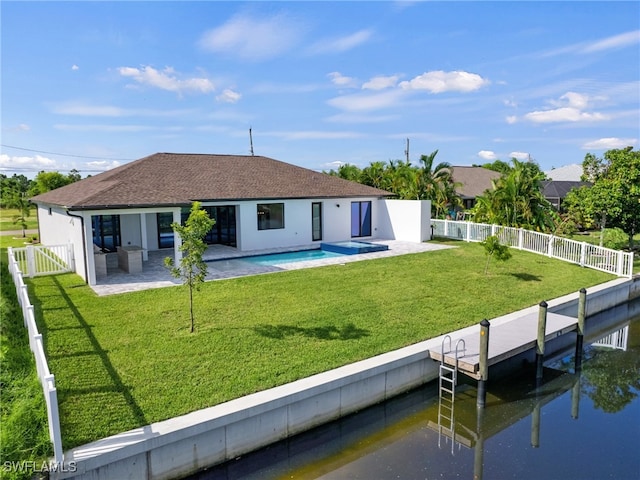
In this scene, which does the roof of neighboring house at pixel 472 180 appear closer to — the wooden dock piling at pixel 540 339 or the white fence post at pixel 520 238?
the white fence post at pixel 520 238

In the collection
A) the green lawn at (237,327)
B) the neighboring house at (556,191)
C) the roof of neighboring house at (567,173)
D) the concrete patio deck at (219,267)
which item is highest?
the roof of neighboring house at (567,173)

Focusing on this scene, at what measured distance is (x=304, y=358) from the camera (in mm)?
9195

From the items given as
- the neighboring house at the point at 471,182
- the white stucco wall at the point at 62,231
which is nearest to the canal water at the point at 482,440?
the white stucco wall at the point at 62,231

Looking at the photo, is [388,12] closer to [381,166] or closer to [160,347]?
[160,347]

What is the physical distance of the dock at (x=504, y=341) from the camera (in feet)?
31.0

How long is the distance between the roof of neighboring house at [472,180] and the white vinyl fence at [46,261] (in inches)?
1219

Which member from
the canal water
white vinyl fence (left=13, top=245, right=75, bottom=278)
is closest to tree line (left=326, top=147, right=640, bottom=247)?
the canal water

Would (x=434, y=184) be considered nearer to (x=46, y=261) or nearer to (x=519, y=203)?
(x=519, y=203)

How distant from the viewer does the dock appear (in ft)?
31.0

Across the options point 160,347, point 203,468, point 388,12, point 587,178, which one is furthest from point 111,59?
Result: point 587,178

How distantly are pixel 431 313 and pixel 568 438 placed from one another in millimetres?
4598

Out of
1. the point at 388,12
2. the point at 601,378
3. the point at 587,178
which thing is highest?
the point at 388,12

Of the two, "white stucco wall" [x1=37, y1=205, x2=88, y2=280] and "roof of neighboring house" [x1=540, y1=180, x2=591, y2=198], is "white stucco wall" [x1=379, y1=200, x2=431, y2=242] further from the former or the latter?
"roof of neighboring house" [x1=540, y1=180, x2=591, y2=198]

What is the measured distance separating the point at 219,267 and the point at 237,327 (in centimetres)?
661
